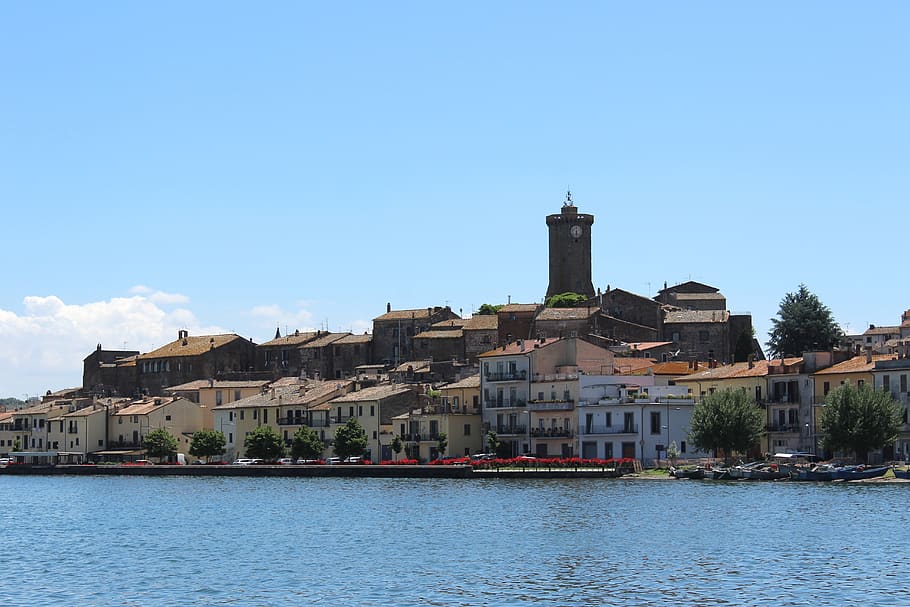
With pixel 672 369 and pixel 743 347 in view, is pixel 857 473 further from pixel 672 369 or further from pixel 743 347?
pixel 743 347

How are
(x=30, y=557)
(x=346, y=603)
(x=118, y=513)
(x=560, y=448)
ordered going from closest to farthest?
(x=346, y=603)
(x=30, y=557)
(x=118, y=513)
(x=560, y=448)

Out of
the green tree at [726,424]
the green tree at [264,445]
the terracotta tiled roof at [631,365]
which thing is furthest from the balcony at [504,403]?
the green tree at [264,445]

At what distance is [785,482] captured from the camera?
78.9m

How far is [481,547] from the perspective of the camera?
168 ft

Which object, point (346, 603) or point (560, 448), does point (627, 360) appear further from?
point (346, 603)

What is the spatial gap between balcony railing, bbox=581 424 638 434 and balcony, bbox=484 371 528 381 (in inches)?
323

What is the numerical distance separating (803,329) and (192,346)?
62785mm

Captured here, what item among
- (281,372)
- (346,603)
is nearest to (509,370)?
(281,372)

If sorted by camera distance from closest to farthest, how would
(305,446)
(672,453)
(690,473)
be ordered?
1. (690,473)
2. (672,453)
3. (305,446)

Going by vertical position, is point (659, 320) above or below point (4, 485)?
above

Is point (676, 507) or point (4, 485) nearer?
point (676, 507)

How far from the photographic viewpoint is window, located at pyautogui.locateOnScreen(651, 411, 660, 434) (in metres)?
91.6

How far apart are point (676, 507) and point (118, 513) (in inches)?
1082

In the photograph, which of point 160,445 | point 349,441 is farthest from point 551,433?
point 160,445
